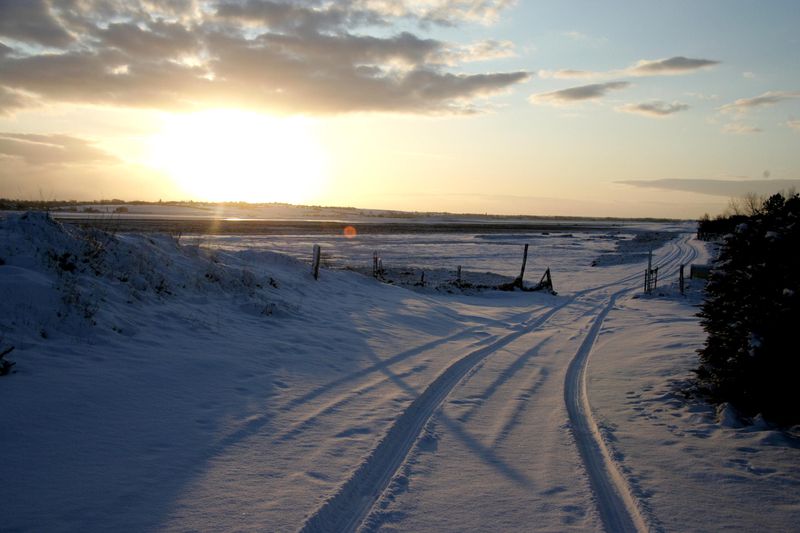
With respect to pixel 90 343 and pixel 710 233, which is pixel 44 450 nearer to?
pixel 90 343

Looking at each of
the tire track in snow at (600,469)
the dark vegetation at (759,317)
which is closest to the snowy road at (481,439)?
the tire track in snow at (600,469)

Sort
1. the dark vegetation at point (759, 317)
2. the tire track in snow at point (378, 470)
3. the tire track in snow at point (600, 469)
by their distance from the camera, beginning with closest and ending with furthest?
the tire track in snow at point (378, 470) → the tire track in snow at point (600, 469) → the dark vegetation at point (759, 317)

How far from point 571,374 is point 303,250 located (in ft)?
118

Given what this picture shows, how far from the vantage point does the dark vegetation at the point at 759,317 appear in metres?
6.67

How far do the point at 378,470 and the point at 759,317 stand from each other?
527 centimetres

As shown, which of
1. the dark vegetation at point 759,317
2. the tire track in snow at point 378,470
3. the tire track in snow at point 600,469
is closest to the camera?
the tire track in snow at point 378,470

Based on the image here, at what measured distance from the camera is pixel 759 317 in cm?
698

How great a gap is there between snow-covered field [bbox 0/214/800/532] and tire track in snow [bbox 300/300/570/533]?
27 millimetres

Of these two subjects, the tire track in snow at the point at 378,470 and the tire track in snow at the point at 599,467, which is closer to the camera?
the tire track in snow at the point at 378,470

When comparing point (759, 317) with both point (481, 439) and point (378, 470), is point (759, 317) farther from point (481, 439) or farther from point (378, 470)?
point (378, 470)

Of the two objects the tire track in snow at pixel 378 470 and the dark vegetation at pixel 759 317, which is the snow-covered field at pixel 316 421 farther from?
the dark vegetation at pixel 759 317

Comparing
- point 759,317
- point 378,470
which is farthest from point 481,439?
point 759,317

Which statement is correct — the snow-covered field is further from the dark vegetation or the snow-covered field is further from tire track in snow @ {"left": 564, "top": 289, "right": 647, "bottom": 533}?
the dark vegetation

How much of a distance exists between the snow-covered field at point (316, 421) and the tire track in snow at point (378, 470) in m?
0.03
